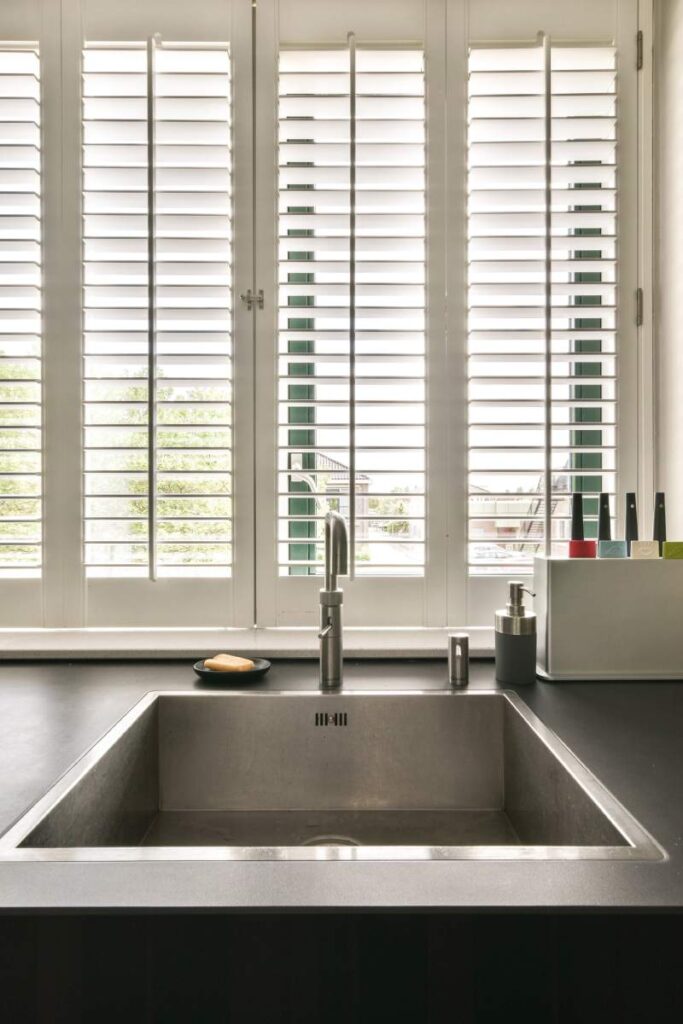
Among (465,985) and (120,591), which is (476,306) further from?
(465,985)

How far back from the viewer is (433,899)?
0.56 m

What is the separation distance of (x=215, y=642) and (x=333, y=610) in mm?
327

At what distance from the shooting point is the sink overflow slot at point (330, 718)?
1118 mm

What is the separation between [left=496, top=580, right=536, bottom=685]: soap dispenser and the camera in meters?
1.17

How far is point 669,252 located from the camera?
1417 mm

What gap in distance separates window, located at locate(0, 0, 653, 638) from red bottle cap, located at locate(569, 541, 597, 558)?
0.24 meters

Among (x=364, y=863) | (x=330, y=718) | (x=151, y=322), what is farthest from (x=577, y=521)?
(x=151, y=322)

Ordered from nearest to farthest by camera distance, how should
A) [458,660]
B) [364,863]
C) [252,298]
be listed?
[364,863] < [458,660] < [252,298]

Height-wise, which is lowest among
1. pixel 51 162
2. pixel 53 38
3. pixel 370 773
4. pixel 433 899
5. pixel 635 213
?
pixel 370 773

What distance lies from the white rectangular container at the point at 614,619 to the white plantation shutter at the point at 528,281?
0.28 m

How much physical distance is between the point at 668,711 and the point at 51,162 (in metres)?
1.60

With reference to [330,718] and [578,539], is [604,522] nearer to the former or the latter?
[578,539]

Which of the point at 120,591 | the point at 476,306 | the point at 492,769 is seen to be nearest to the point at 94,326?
the point at 120,591

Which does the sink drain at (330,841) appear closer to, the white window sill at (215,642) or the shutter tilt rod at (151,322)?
the white window sill at (215,642)
